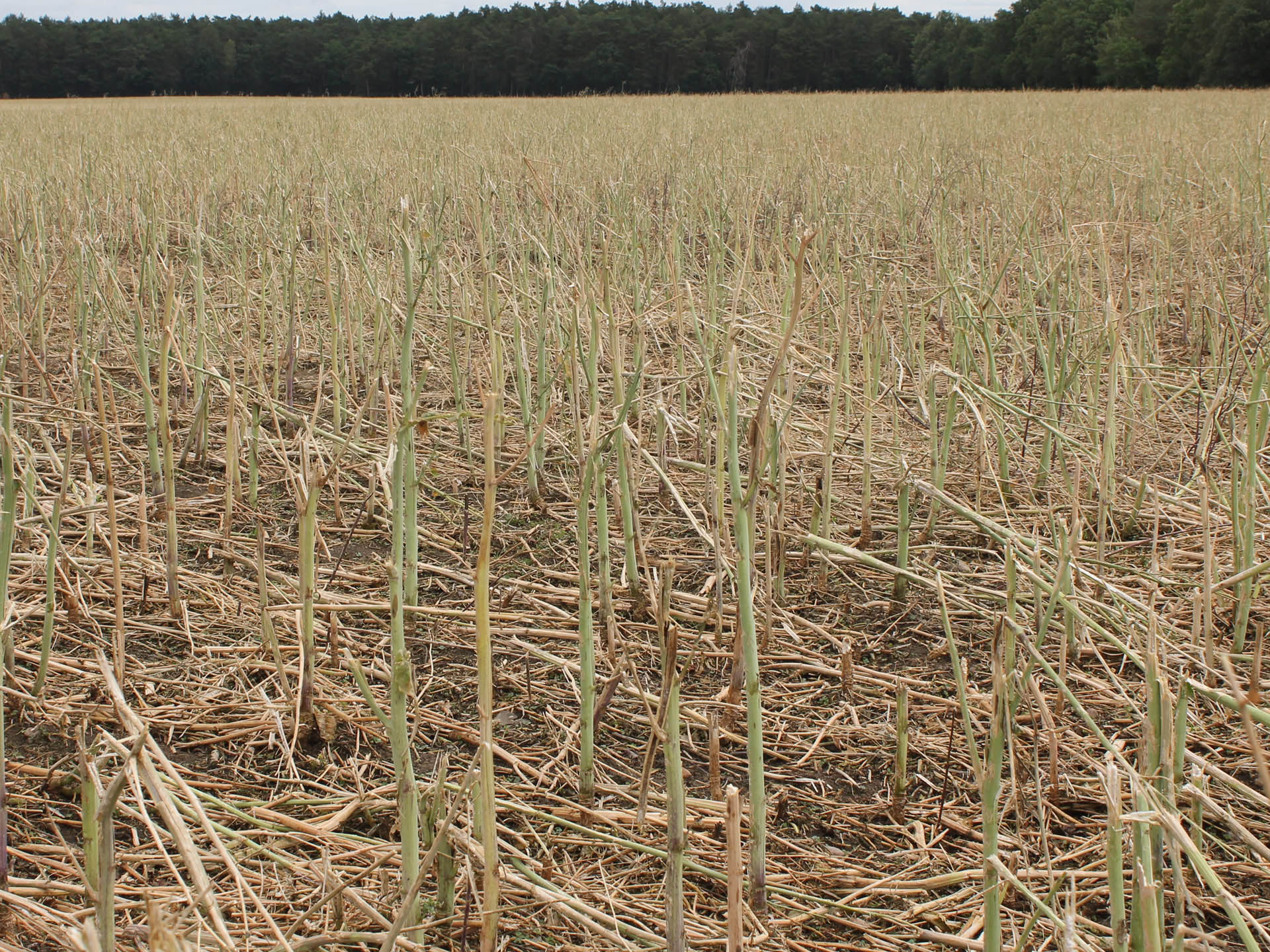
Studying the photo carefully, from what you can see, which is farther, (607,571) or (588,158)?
(588,158)

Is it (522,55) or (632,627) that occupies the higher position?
(522,55)

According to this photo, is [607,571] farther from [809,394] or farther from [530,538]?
[809,394]

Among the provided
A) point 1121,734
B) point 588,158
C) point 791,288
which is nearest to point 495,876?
point 1121,734

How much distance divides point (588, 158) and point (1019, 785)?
236 inches

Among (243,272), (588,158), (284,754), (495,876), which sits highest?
(588,158)

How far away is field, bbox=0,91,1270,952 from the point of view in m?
1.10

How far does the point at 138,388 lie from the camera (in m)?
3.35

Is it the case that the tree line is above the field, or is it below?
above

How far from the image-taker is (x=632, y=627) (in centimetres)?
187

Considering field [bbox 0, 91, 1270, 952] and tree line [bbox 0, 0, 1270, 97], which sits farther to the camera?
tree line [bbox 0, 0, 1270, 97]

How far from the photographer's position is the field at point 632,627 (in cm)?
110

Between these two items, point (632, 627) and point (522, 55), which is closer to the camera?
point (632, 627)

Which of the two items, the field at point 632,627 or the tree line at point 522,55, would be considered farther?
the tree line at point 522,55

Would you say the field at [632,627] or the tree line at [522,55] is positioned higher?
the tree line at [522,55]
